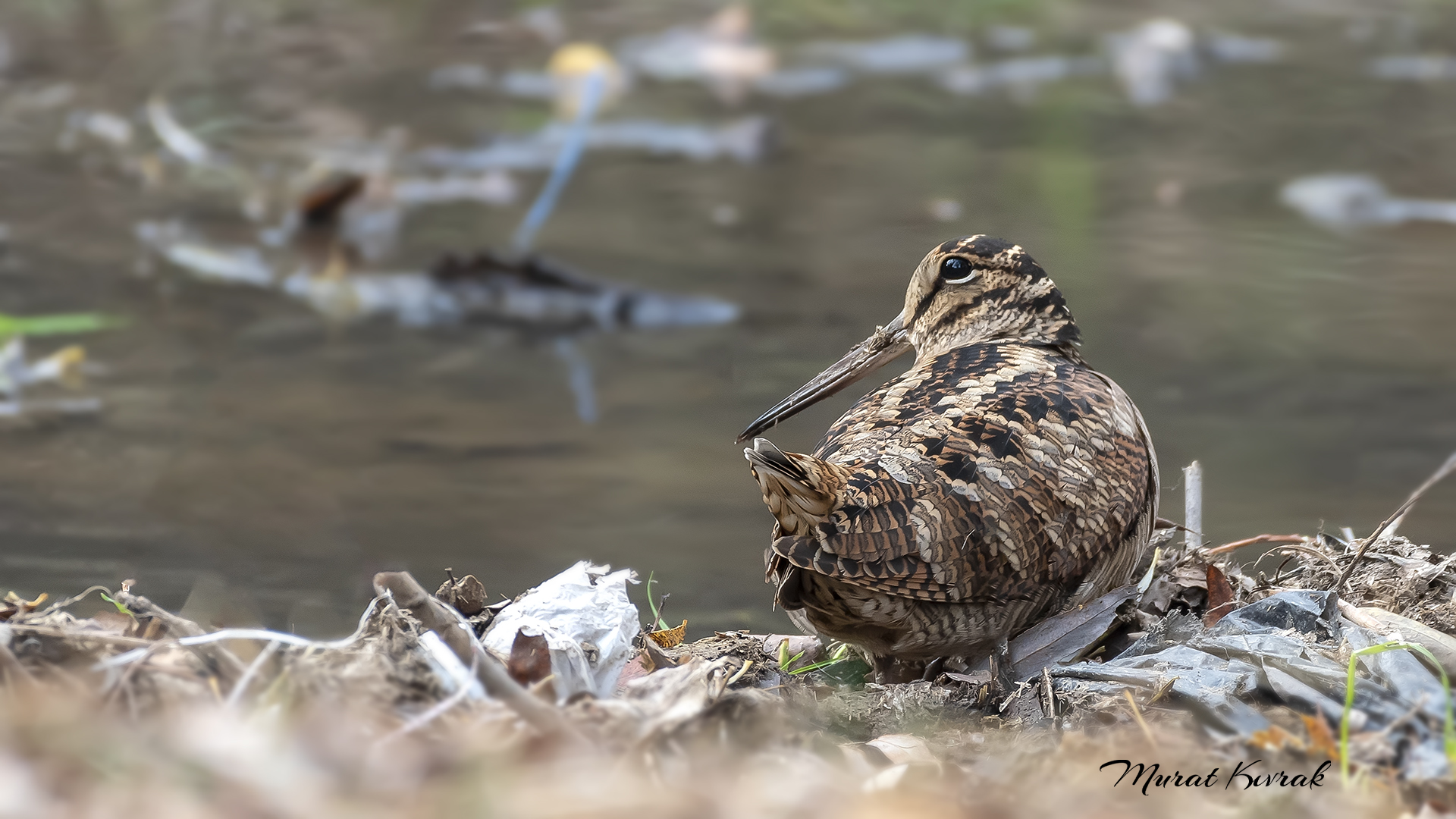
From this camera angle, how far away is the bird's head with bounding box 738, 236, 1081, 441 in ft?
10.6

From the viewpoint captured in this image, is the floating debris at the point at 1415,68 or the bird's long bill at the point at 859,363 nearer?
the bird's long bill at the point at 859,363

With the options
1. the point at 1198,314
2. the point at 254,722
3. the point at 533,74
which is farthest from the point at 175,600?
the point at 533,74

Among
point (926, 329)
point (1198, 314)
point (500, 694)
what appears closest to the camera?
point (500, 694)

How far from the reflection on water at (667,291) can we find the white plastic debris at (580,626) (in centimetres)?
40

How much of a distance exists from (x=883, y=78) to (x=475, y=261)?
13.4 ft

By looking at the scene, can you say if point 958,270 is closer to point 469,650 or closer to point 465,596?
point 465,596

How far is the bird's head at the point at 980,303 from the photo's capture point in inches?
127

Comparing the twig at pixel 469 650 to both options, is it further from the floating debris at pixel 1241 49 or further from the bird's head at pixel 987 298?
the floating debris at pixel 1241 49

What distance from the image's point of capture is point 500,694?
1.84 metres

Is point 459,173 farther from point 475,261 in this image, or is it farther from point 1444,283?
point 1444,283

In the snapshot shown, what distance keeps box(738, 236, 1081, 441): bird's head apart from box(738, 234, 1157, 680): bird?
0.13m

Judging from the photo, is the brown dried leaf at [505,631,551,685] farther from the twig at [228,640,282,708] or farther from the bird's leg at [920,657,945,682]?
the bird's leg at [920,657,945,682]

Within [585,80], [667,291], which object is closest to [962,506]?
[667,291]

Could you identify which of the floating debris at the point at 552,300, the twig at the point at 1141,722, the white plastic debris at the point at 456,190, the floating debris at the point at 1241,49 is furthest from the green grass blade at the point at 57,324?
the floating debris at the point at 1241,49
